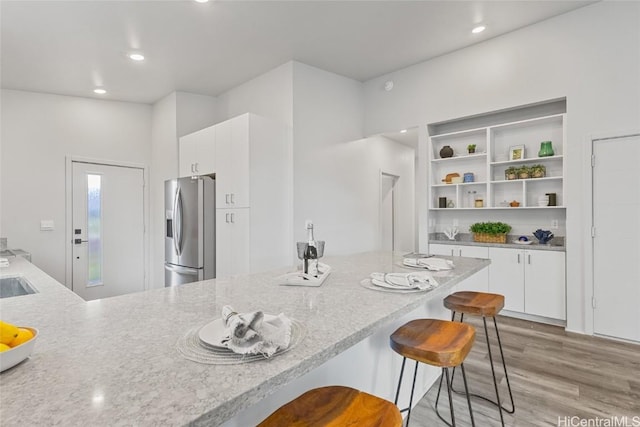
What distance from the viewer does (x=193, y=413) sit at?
0.57 meters

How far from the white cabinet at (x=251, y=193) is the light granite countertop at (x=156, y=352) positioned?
2.11 meters

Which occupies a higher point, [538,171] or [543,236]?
[538,171]

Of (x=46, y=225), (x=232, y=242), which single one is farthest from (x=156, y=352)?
(x=46, y=225)

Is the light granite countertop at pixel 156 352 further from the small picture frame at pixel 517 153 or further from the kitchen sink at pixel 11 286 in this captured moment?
the small picture frame at pixel 517 153

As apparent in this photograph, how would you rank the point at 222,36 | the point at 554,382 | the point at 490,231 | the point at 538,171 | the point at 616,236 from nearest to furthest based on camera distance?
1. the point at 554,382
2. the point at 616,236
3. the point at 222,36
4. the point at 538,171
5. the point at 490,231

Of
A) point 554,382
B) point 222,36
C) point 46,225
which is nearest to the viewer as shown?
point 554,382

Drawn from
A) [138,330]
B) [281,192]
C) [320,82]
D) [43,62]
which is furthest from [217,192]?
[138,330]

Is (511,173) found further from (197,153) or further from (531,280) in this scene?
(197,153)

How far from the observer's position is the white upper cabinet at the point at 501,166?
365cm

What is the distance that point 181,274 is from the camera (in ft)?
14.0

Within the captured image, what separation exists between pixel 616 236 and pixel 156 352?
384cm

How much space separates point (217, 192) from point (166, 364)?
3.44m

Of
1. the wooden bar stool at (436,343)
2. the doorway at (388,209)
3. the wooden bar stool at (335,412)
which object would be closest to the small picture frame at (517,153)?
the doorway at (388,209)

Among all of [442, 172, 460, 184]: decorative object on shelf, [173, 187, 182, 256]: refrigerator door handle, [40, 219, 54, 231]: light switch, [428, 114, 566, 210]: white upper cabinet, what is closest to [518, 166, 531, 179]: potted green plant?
[428, 114, 566, 210]: white upper cabinet
